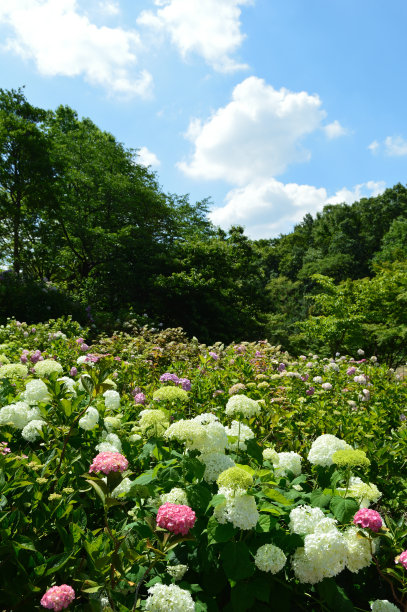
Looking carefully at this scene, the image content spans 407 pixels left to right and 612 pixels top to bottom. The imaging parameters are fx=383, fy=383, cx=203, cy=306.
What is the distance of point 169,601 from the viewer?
125cm

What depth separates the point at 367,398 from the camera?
3.94 metres

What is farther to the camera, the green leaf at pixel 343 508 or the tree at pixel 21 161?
the tree at pixel 21 161

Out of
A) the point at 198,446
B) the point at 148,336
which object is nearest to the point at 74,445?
the point at 198,446

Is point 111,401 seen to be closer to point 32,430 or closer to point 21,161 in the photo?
point 32,430

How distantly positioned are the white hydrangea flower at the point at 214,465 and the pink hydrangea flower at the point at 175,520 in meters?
0.33

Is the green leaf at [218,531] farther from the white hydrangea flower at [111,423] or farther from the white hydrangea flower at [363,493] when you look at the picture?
the white hydrangea flower at [111,423]

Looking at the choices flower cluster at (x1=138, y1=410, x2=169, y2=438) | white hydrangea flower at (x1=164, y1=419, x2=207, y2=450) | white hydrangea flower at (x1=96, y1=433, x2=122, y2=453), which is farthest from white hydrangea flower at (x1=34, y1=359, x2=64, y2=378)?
white hydrangea flower at (x1=164, y1=419, x2=207, y2=450)

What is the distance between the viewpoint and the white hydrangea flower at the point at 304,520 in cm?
149

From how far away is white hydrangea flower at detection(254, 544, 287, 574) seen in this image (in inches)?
53.7

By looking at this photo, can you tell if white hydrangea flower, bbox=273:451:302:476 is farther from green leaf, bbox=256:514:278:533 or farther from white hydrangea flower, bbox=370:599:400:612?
white hydrangea flower, bbox=370:599:400:612

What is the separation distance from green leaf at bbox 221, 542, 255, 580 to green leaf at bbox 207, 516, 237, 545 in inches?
1.5

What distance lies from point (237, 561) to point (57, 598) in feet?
1.97

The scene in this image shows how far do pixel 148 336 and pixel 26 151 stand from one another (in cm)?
825

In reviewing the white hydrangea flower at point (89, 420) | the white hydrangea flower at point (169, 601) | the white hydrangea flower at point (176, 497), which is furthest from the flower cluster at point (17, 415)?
the white hydrangea flower at point (169, 601)
